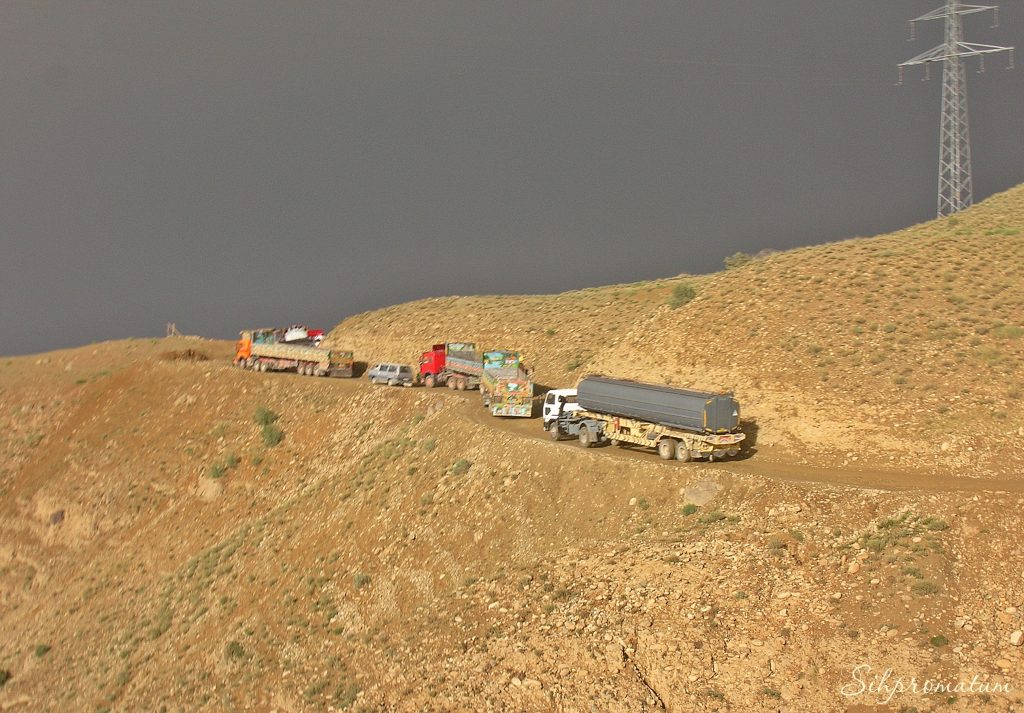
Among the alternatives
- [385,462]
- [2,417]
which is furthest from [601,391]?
[2,417]

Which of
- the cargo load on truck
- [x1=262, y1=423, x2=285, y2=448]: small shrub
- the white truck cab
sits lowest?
[x1=262, y1=423, x2=285, y2=448]: small shrub

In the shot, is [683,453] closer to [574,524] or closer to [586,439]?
[586,439]

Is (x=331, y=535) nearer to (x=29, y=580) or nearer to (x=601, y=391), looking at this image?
(x=601, y=391)

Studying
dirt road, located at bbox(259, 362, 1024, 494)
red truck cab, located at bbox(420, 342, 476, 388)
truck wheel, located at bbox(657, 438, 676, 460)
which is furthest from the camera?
red truck cab, located at bbox(420, 342, 476, 388)

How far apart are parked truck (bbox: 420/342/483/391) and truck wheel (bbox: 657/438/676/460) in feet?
58.4

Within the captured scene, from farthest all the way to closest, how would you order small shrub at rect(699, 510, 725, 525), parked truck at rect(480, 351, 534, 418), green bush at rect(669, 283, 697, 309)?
green bush at rect(669, 283, 697, 309) → parked truck at rect(480, 351, 534, 418) → small shrub at rect(699, 510, 725, 525)

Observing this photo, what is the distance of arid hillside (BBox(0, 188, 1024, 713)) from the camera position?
20.3 m

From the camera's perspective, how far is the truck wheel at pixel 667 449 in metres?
29.7

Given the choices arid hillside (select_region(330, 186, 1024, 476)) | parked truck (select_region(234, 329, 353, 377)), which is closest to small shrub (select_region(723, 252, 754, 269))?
arid hillside (select_region(330, 186, 1024, 476))

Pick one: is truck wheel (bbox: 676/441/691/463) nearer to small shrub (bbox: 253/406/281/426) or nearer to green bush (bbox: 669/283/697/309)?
green bush (bbox: 669/283/697/309)

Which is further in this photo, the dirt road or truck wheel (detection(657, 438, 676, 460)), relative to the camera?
truck wheel (detection(657, 438, 676, 460))

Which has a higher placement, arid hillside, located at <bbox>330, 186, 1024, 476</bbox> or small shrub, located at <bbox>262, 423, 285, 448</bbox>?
arid hillside, located at <bbox>330, 186, 1024, 476</bbox>

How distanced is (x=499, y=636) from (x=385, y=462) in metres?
16.1

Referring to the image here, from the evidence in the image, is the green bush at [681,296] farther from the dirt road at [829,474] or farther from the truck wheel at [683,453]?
the truck wheel at [683,453]
